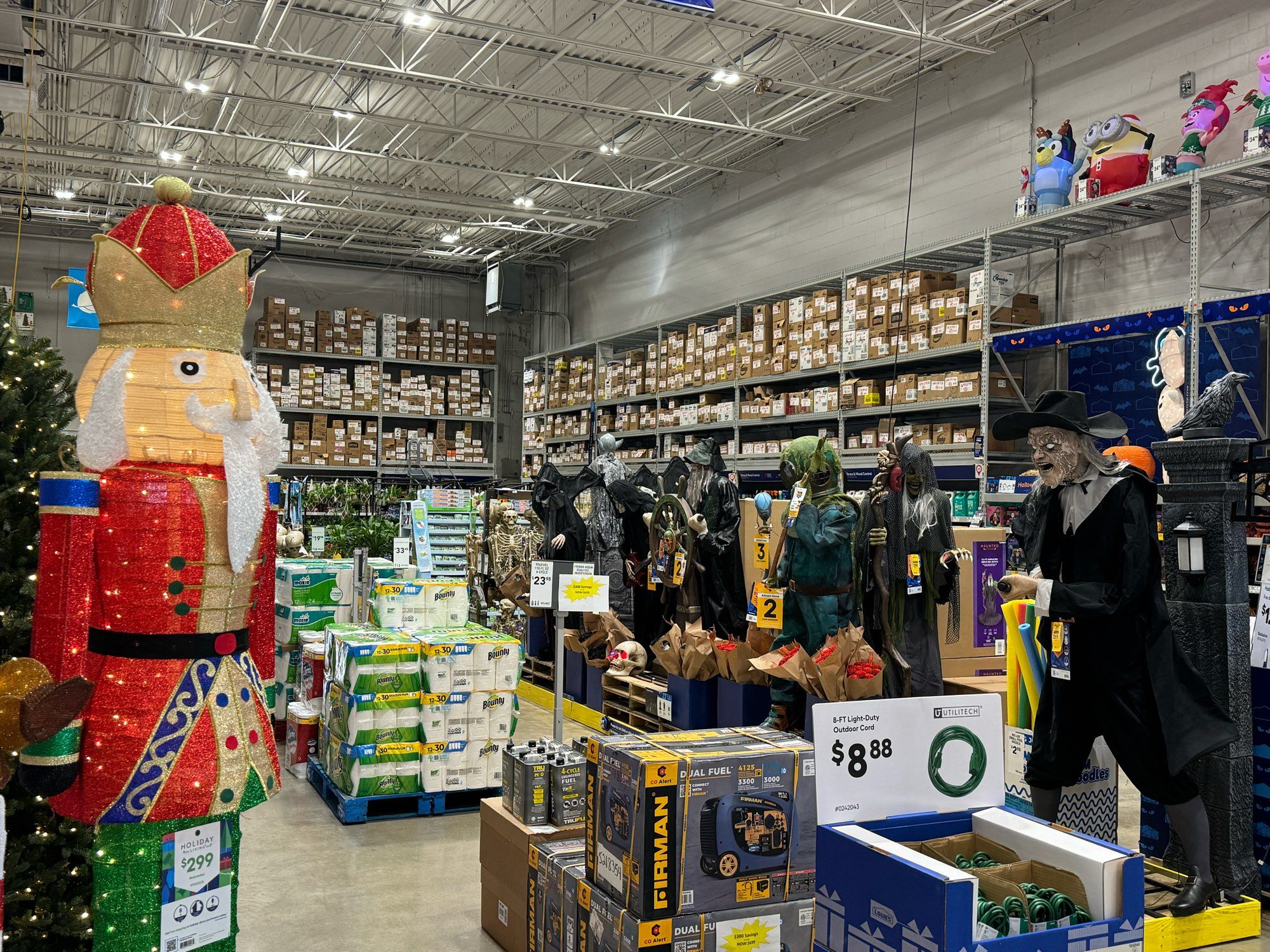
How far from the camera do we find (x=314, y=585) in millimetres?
6848

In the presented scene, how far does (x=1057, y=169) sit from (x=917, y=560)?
3.75 metres

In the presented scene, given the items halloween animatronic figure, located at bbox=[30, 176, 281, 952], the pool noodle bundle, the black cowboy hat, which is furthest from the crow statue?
halloween animatronic figure, located at bbox=[30, 176, 281, 952]

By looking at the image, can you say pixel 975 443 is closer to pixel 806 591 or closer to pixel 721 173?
pixel 806 591

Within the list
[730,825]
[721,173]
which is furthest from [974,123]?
[730,825]

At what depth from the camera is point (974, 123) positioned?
873 cm

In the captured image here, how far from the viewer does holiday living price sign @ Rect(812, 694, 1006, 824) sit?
183 cm

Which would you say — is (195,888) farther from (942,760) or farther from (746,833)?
(942,760)

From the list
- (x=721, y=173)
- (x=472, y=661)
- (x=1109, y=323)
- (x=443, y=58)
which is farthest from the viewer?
(x=721, y=173)

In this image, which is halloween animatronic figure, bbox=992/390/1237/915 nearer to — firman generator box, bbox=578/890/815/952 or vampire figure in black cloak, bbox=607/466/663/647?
firman generator box, bbox=578/890/815/952

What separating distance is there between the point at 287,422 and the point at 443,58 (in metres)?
6.91

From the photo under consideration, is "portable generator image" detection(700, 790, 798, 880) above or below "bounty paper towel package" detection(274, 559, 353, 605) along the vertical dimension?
below

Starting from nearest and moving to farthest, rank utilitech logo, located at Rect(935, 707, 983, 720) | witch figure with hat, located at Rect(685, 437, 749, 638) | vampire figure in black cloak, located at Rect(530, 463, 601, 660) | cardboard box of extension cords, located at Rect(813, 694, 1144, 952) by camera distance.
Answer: cardboard box of extension cords, located at Rect(813, 694, 1144, 952)
utilitech logo, located at Rect(935, 707, 983, 720)
witch figure with hat, located at Rect(685, 437, 749, 638)
vampire figure in black cloak, located at Rect(530, 463, 601, 660)

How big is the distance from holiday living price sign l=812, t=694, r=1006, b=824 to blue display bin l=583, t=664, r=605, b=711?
5.19 meters

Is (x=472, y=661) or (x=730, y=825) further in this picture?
(x=472, y=661)
